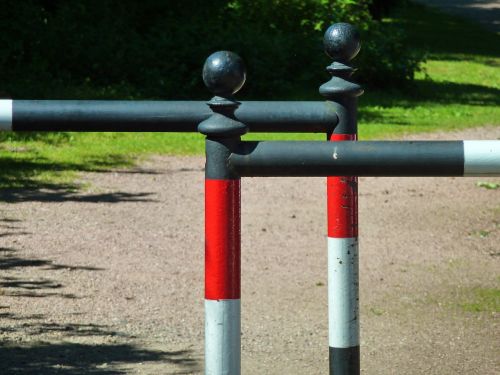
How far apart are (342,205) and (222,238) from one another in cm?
66

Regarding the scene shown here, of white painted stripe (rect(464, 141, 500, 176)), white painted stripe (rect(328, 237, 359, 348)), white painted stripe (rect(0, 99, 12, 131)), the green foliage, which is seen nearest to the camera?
white painted stripe (rect(464, 141, 500, 176))

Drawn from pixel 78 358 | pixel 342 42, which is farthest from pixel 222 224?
pixel 78 358

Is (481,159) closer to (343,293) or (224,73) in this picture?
(224,73)

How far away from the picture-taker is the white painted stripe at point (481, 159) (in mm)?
2709

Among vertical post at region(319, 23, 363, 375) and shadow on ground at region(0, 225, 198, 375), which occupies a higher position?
vertical post at region(319, 23, 363, 375)

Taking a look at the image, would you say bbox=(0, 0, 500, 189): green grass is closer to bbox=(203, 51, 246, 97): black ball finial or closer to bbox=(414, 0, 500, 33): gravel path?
bbox=(203, 51, 246, 97): black ball finial

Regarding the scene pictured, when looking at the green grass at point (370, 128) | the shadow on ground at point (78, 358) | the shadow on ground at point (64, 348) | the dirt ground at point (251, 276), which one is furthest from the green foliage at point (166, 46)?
the shadow on ground at point (78, 358)

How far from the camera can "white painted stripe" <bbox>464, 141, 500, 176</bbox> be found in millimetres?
2709

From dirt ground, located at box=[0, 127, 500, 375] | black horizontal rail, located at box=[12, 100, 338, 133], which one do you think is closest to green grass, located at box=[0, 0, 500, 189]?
dirt ground, located at box=[0, 127, 500, 375]

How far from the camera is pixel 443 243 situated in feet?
26.0

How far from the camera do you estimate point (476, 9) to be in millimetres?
35906

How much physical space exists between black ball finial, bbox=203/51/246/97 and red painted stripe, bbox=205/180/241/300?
21 centimetres

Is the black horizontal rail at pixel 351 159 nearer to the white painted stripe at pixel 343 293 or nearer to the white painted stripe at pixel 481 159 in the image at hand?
the white painted stripe at pixel 481 159

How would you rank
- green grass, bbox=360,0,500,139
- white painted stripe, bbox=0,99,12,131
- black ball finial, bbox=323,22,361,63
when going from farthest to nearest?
green grass, bbox=360,0,500,139
black ball finial, bbox=323,22,361,63
white painted stripe, bbox=0,99,12,131
